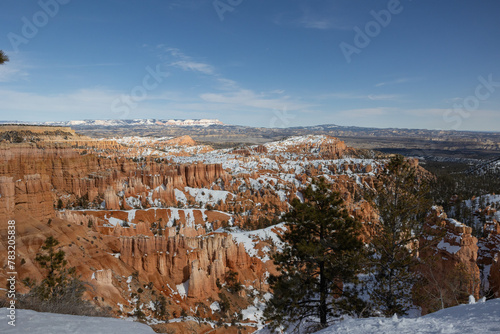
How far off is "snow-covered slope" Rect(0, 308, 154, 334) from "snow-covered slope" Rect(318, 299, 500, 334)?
5.46 m

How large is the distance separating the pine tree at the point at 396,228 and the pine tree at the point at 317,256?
4.23 ft

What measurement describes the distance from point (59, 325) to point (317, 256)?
9146 mm

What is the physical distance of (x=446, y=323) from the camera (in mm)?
5543

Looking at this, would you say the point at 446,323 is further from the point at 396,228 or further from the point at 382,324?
the point at 396,228

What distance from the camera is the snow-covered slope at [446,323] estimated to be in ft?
16.8

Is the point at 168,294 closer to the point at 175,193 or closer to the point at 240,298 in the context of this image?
the point at 240,298

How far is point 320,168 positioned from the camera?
372 feet

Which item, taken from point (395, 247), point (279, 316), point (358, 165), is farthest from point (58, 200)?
point (358, 165)

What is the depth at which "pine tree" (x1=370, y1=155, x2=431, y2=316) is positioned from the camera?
40.2ft

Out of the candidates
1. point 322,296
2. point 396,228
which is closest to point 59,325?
point 322,296

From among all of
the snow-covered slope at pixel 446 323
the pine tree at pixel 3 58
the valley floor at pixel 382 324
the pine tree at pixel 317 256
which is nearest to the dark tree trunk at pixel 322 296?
the pine tree at pixel 317 256

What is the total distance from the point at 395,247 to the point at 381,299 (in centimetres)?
247

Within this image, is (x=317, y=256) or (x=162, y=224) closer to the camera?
(x=317, y=256)

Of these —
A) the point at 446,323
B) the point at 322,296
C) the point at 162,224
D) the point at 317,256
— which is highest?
the point at 446,323
